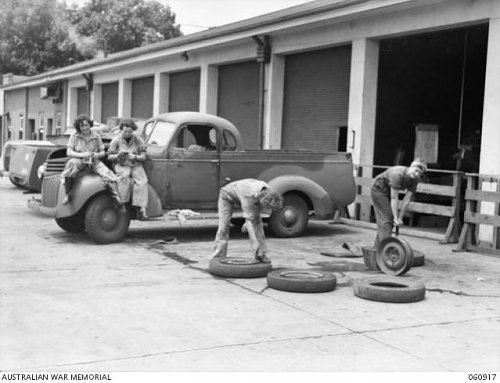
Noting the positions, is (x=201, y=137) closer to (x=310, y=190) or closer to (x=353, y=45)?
(x=310, y=190)

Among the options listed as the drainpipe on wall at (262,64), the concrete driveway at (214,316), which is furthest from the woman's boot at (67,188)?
the drainpipe on wall at (262,64)

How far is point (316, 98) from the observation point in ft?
55.9

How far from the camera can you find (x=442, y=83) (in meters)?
17.8

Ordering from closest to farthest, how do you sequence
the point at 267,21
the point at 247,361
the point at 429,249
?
the point at 247,361
the point at 429,249
the point at 267,21

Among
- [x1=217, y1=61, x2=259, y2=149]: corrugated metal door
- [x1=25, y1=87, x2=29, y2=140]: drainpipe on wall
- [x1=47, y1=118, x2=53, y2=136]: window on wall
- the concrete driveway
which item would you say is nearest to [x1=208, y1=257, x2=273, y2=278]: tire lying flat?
the concrete driveway

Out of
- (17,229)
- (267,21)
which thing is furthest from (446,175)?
(17,229)

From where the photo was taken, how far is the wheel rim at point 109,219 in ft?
35.7

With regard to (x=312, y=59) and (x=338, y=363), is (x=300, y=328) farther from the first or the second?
(x=312, y=59)

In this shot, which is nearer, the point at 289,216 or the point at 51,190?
the point at 51,190

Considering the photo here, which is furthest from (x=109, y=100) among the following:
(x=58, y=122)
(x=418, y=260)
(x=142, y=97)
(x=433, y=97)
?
(x=418, y=260)

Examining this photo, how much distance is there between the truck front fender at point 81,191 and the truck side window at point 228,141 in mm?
2551

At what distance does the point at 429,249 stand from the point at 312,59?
7.16 meters

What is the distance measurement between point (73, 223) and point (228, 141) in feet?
9.88

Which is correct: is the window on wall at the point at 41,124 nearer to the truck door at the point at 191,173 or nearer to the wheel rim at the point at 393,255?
the truck door at the point at 191,173
